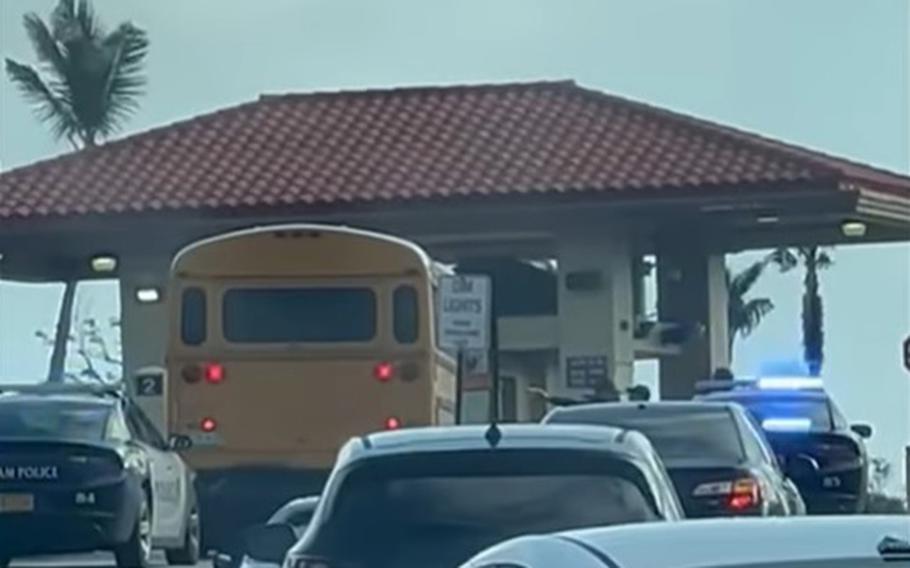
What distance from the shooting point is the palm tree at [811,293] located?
43188mm

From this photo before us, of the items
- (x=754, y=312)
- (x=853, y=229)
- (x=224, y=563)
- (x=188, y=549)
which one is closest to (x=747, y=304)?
(x=754, y=312)

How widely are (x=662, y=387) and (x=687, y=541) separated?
33.5 metres

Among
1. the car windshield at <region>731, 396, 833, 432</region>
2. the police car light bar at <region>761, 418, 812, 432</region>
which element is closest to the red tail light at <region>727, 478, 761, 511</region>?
the police car light bar at <region>761, 418, 812, 432</region>

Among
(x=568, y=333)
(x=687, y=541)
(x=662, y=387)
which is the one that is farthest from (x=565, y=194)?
(x=687, y=541)

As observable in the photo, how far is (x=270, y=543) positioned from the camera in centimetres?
1029

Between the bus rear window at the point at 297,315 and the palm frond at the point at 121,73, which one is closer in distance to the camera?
the bus rear window at the point at 297,315

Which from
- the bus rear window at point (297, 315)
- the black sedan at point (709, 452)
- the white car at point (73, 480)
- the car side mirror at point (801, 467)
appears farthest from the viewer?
the car side mirror at point (801, 467)

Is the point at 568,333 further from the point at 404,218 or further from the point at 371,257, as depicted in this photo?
the point at 371,257

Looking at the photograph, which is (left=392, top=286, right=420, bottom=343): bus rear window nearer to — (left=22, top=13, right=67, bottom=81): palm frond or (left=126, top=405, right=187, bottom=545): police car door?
(left=126, top=405, right=187, bottom=545): police car door

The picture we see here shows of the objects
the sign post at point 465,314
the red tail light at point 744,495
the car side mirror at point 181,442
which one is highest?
the sign post at point 465,314

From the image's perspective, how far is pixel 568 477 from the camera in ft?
32.6

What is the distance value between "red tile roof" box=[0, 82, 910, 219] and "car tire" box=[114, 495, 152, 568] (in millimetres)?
14240

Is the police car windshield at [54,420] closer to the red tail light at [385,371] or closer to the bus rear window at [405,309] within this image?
the red tail light at [385,371]

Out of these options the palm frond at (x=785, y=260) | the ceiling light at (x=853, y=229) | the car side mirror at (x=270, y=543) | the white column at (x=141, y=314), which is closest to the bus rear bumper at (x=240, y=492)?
the white column at (x=141, y=314)
